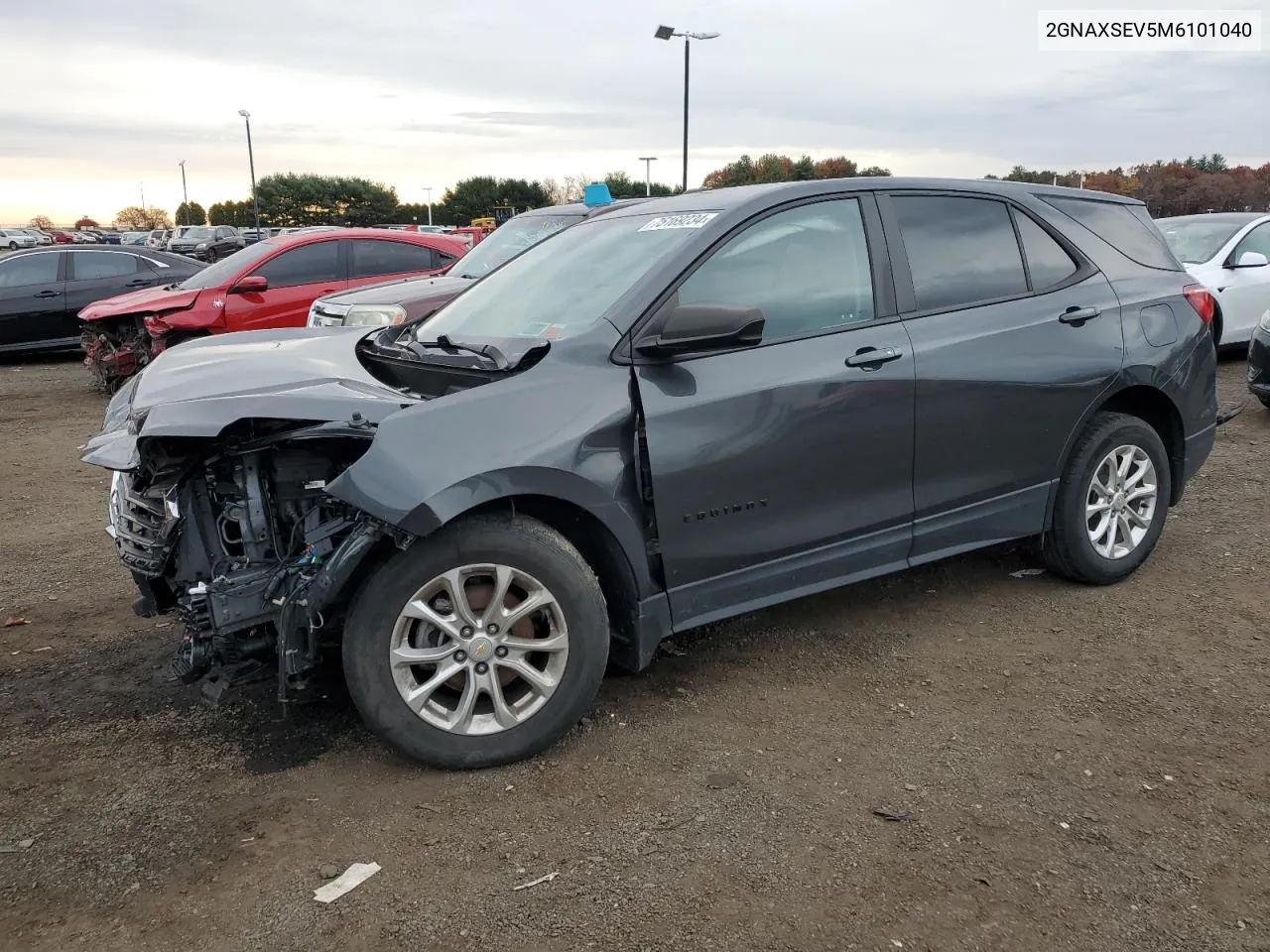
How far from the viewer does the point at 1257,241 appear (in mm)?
10492

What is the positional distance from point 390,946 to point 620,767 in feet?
3.22

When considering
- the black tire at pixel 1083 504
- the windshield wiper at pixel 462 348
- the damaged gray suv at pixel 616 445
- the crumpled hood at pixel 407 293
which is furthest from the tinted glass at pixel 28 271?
the black tire at pixel 1083 504

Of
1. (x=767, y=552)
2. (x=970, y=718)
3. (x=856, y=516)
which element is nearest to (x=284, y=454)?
(x=767, y=552)

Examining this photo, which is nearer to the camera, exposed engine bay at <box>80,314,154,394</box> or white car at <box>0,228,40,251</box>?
exposed engine bay at <box>80,314,154,394</box>

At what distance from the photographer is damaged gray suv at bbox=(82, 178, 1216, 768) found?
10.2 ft

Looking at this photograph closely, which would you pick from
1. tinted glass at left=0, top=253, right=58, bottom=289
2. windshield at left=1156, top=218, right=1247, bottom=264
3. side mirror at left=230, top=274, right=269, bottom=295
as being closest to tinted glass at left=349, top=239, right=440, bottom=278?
side mirror at left=230, top=274, right=269, bottom=295

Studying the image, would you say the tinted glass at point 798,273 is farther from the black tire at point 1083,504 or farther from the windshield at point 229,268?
the windshield at point 229,268

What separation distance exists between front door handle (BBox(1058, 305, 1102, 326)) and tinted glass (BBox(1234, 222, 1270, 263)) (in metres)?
7.33

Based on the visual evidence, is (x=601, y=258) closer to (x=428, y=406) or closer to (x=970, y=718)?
(x=428, y=406)

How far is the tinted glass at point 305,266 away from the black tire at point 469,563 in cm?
822

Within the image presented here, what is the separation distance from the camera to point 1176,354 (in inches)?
185

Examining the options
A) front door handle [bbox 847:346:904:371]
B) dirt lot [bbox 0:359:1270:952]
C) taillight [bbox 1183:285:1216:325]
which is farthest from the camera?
taillight [bbox 1183:285:1216:325]

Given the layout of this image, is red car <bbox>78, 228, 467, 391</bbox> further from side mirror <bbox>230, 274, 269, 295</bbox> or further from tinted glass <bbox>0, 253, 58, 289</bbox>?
tinted glass <bbox>0, 253, 58, 289</bbox>

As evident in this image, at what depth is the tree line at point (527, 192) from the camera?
44438 millimetres
